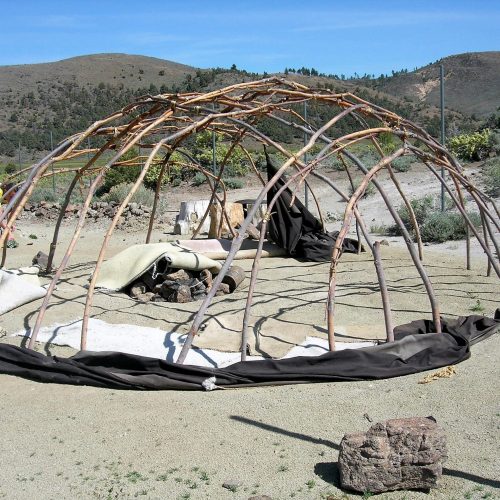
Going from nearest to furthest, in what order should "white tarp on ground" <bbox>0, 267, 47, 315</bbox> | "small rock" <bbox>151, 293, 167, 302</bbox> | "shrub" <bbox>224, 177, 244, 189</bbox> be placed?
"white tarp on ground" <bbox>0, 267, 47, 315</bbox> < "small rock" <bbox>151, 293, 167, 302</bbox> < "shrub" <bbox>224, 177, 244, 189</bbox>

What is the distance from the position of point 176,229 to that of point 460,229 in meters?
5.54

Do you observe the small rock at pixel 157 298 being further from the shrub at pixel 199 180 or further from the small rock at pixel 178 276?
the shrub at pixel 199 180

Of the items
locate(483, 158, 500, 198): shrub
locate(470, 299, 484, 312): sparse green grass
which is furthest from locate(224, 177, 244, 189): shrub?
locate(470, 299, 484, 312): sparse green grass

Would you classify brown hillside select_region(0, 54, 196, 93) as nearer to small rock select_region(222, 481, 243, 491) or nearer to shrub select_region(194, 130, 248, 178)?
shrub select_region(194, 130, 248, 178)

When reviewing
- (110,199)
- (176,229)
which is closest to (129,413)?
(176,229)

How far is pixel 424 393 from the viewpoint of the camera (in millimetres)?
5195

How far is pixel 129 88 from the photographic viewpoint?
6234cm

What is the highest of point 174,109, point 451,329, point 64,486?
point 174,109

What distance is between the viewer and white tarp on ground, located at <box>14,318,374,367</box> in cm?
611

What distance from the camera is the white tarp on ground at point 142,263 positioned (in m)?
8.87

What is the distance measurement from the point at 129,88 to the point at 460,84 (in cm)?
2662

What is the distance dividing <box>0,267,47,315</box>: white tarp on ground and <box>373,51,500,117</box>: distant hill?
45.0 m

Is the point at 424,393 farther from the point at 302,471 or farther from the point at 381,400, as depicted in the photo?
the point at 302,471

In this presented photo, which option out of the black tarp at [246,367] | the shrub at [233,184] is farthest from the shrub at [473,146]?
the black tarp at [246,367]
